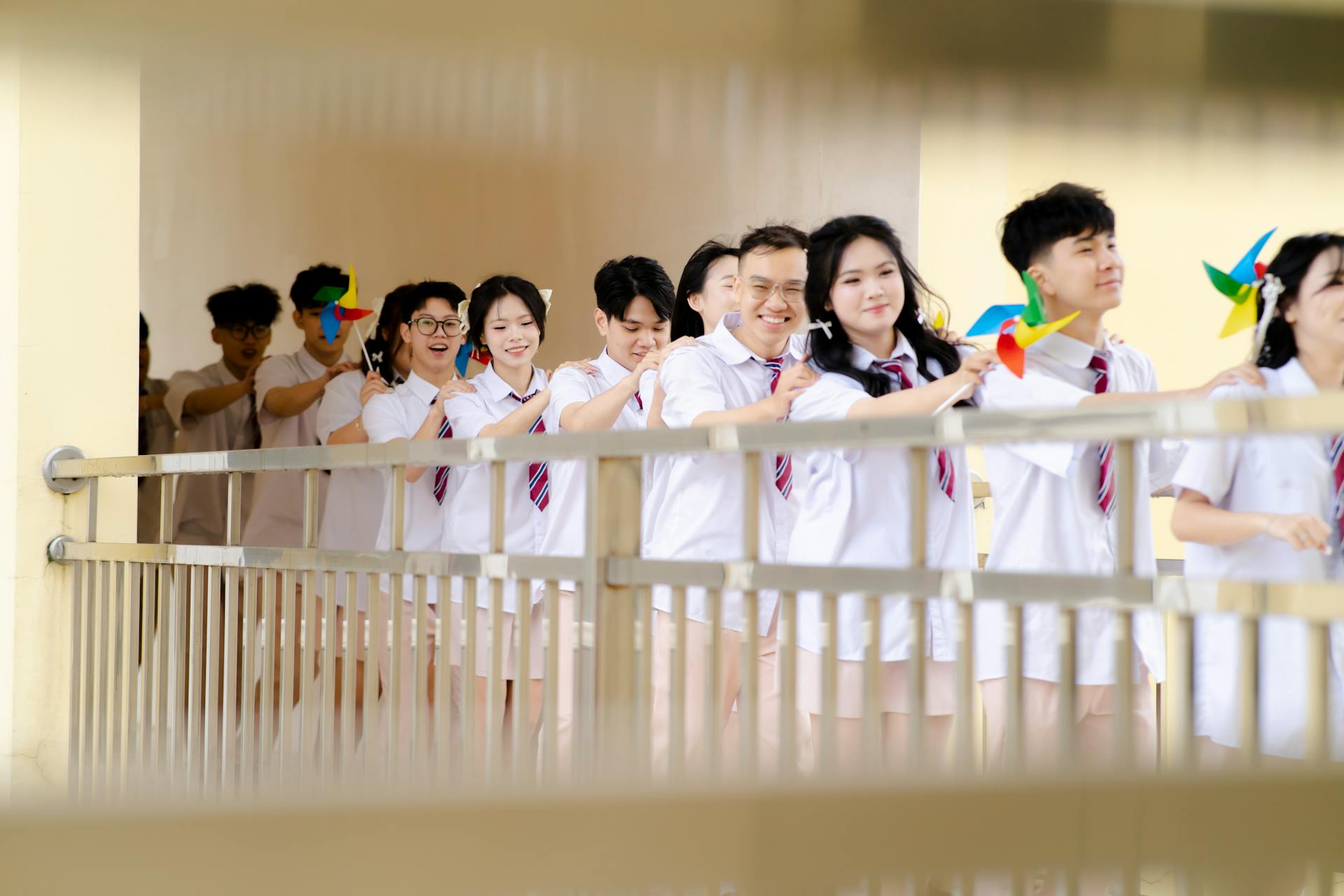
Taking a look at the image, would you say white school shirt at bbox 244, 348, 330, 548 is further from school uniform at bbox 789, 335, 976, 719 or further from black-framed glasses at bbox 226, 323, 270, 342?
school uniform at bbox 789, 335, 976, 719

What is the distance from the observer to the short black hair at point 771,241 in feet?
9.29

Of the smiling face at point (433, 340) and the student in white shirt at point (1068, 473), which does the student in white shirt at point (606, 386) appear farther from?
the student in white shirt at point (1068, 473)

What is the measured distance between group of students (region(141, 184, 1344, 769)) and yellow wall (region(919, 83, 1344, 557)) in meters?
1.03

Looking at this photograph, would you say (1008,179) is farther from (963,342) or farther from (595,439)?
(595,439)

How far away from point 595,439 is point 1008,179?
2.59m

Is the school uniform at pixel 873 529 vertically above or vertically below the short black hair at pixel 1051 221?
below

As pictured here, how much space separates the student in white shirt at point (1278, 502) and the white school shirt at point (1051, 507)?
152 millimetres

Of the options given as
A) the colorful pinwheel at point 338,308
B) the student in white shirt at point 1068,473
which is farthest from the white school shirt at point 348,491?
the student in white shirt at point 1068,473

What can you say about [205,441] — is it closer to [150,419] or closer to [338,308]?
[150,419]

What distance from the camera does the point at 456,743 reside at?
211 cm

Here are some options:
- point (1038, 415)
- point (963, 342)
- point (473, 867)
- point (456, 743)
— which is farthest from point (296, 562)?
point (473, 867)

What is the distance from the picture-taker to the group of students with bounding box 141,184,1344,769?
6.26ft

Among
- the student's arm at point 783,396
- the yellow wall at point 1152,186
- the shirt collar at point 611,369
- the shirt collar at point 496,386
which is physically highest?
the yellow wall at point 1152,186

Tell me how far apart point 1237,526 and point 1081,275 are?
0.67 metres
